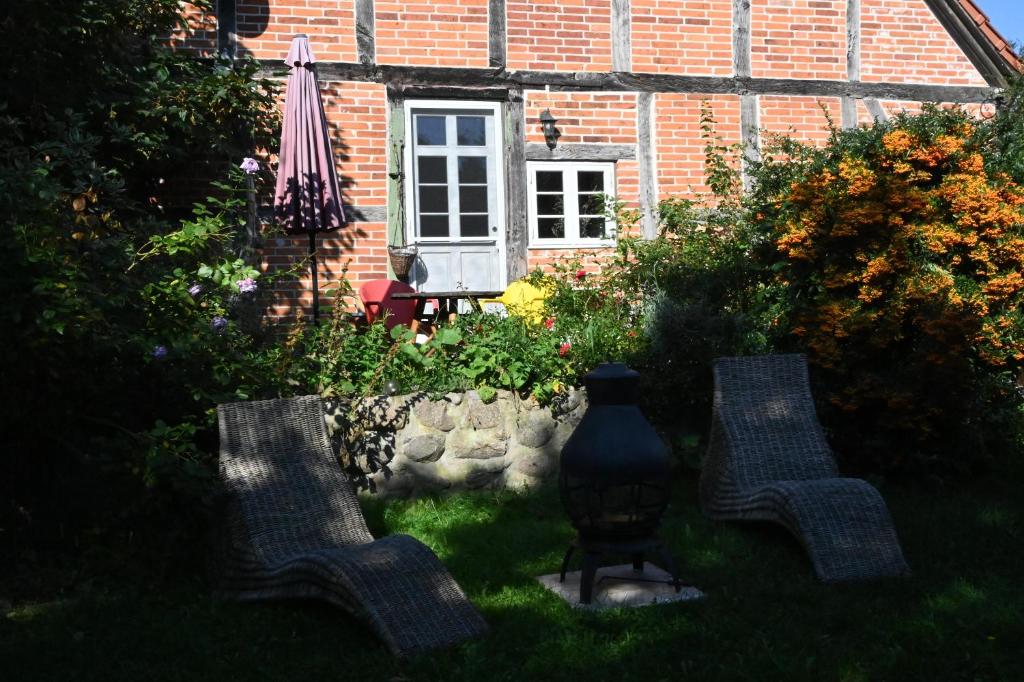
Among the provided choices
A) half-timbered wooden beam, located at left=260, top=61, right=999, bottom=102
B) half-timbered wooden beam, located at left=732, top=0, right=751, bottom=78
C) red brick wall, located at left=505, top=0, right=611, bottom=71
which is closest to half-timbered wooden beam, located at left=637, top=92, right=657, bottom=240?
half-timbered wooden beam, located at left=260, top=61, right=999, bottom=102

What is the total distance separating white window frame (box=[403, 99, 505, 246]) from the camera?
945 centimetres

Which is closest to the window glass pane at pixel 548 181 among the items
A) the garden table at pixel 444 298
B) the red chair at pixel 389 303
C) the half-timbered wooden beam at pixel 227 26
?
the garden table at pixel 444 298

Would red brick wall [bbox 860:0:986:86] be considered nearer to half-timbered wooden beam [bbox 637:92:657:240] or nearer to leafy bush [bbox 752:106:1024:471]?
half-timbered wooden beam [bbox 637:92:657:240]

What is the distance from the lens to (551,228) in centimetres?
980

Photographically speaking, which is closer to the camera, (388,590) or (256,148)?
(388,590)

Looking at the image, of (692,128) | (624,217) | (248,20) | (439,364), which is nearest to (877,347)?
(439,364)

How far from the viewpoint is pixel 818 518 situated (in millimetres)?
4559

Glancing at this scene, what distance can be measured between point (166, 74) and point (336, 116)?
1.56 m

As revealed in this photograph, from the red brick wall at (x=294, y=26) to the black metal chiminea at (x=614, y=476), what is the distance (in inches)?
231

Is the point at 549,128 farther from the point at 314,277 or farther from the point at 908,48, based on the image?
the point at 908,48

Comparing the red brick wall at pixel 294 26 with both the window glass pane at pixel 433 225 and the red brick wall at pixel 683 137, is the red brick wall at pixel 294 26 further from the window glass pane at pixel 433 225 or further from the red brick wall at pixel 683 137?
the red brick wall at pixel 683 137

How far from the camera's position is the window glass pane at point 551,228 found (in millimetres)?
9781

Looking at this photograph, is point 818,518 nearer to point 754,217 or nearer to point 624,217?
point 754,217

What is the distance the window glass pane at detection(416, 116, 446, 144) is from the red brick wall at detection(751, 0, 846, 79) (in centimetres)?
316
